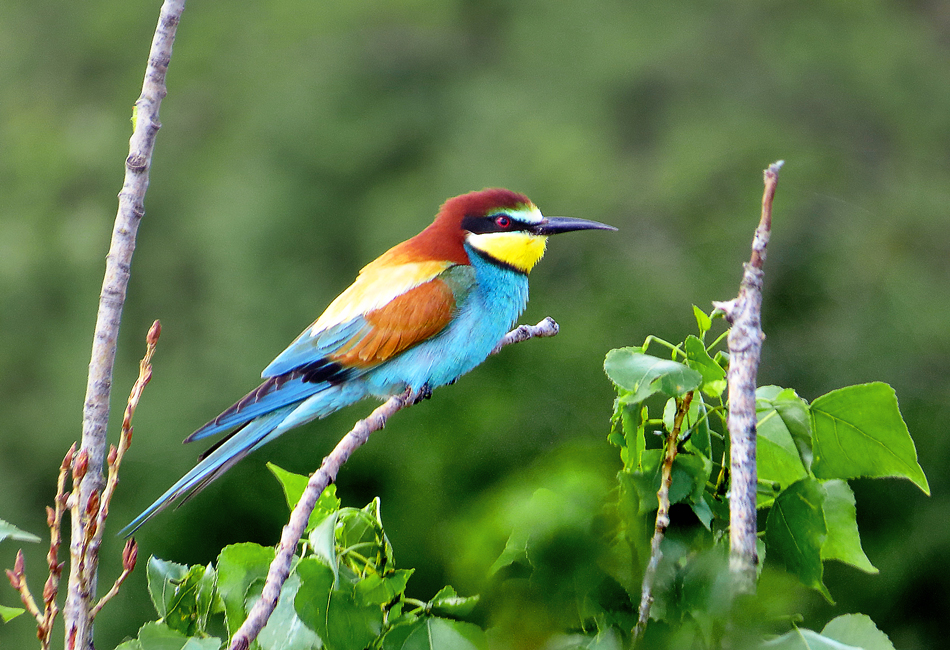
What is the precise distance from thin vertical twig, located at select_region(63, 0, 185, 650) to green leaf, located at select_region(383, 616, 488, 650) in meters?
0.37

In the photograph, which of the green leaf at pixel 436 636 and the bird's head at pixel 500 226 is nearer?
the green leaf at pixel 436 636

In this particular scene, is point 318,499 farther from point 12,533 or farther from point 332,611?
point 12,533

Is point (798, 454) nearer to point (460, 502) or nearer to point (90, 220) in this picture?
point (460, 502)

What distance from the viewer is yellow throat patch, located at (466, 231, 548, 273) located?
2328mm

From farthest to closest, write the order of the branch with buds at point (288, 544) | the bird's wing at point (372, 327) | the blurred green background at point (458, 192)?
1. the blurred green background at point (458, 192)
2. the bird's wing at point (372, 327)
3. the branch with buds at point (288, 544)

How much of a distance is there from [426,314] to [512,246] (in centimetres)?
28

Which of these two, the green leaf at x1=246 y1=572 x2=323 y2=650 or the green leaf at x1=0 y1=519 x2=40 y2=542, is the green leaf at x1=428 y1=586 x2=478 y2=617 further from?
the green leaf at x1=0 y1=519 x2=40 y2=542

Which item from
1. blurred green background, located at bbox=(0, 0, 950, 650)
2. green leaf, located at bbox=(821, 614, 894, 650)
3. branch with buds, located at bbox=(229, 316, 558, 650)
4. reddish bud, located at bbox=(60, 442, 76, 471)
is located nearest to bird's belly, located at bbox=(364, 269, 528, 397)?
branch with buds, located at bbox=(229, 316, 558, 650)

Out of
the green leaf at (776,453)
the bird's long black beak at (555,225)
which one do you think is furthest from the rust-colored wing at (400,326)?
the green leaf at (776,453)

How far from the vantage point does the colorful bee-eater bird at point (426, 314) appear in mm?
2254

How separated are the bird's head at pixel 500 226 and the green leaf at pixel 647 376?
131 cm

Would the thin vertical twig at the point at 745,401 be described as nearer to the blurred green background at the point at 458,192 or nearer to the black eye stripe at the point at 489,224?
the black eye stripe at the point at 489,224

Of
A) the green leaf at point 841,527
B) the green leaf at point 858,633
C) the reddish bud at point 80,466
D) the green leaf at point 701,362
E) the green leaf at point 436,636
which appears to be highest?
the reddish bud at point 80,466

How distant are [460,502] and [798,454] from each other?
160 inches
